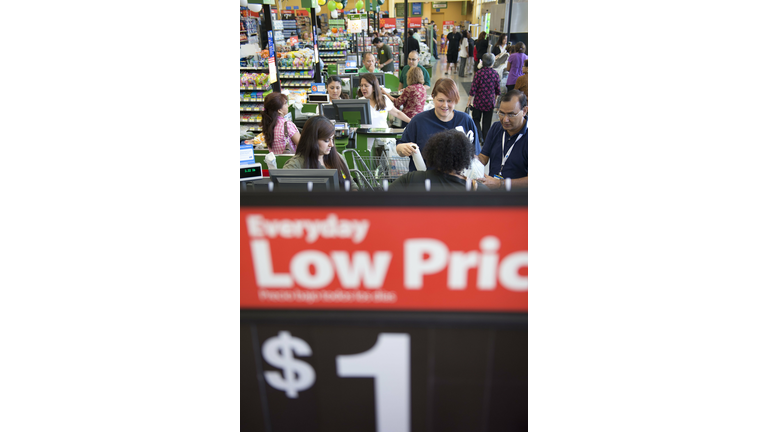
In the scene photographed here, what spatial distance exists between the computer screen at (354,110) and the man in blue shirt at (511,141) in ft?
7.56

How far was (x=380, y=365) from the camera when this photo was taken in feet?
3.64

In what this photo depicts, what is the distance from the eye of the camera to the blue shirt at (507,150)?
2713 millimetres

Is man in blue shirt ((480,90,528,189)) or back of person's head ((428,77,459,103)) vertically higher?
back of person's head ((428,77,459,103))

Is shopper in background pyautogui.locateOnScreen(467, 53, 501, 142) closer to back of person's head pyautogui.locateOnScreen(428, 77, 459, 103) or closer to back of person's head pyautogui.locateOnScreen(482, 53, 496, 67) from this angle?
back of person's head pyautogui.locateOnScreen(482, 53, 496, 67)

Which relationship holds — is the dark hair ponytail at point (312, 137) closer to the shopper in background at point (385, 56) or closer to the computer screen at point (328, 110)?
the computer screen at point (328, 110)

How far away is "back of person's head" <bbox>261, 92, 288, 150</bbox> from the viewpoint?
396 centimetres

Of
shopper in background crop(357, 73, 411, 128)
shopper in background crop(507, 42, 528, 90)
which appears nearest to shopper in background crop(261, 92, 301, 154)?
shopper in background crop(357, 73, 411, 128)

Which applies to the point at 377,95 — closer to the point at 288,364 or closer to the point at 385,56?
the point at 288,364

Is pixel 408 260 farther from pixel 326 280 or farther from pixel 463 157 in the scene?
pixel 463 157

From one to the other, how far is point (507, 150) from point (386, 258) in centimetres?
209

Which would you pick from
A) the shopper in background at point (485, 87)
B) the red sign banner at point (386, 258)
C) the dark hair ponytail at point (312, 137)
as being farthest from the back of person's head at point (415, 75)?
the red sign banner at point (386, 258)

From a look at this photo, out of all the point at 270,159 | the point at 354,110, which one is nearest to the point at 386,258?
the point at 270,159

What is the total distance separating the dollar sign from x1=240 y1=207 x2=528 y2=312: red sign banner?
0.11 m

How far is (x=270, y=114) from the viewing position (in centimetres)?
397
